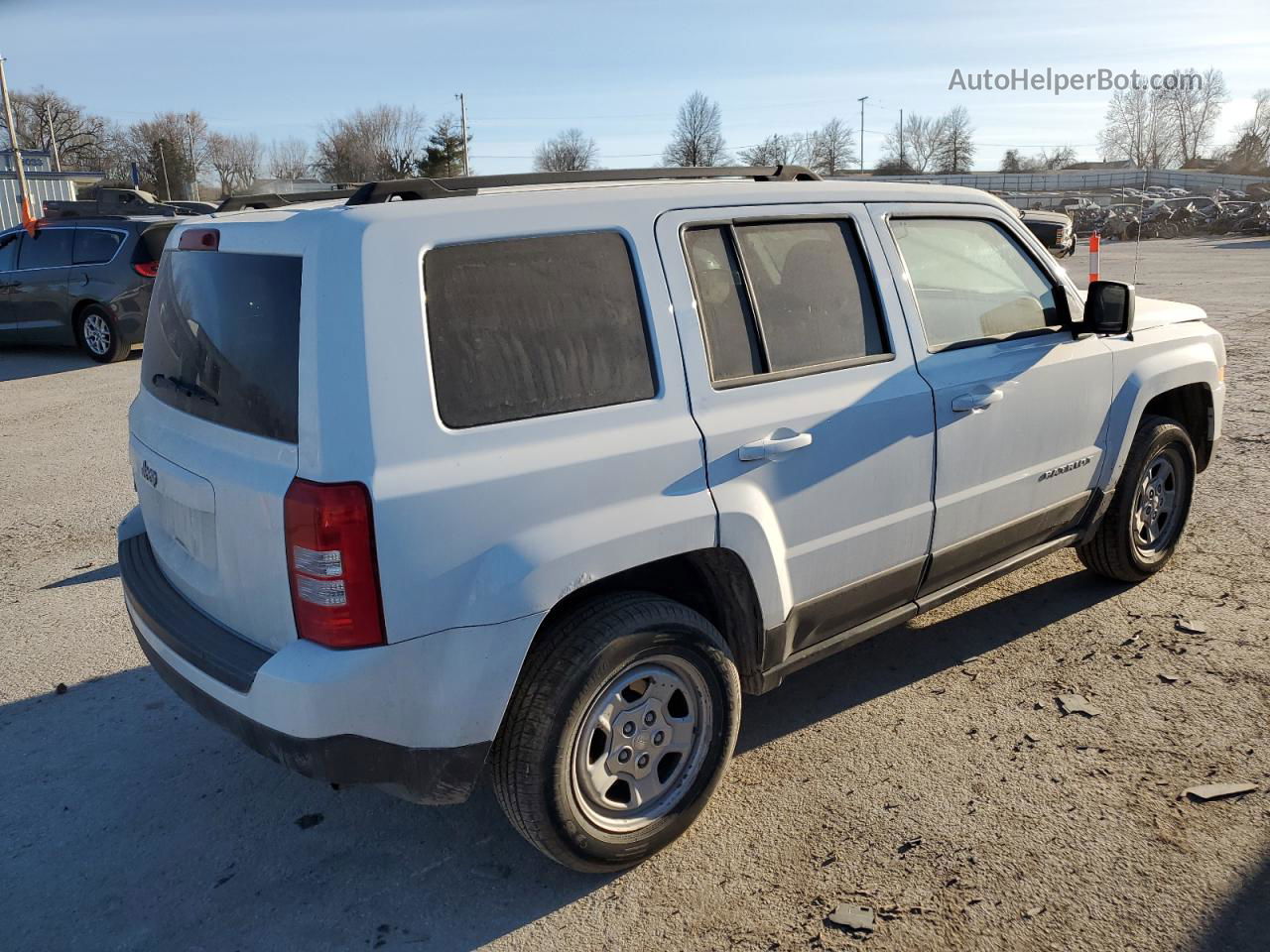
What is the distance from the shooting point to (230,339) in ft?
9.57

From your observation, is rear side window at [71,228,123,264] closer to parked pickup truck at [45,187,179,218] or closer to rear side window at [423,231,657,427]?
parked pickup truck at [45,187,179,218]

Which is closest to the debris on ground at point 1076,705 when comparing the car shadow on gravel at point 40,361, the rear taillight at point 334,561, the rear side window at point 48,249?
the rear taillight at point 334,561

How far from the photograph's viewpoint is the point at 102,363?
12789 millimetres

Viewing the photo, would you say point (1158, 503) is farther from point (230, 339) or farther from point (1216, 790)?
point (230, 339)

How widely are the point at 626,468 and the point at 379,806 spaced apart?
1558 mm

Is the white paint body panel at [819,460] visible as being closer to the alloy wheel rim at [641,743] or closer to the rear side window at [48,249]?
the alloy wheel rim at [641,743]

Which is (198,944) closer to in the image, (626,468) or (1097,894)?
(626,468)

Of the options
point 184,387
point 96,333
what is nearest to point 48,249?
point 96,333

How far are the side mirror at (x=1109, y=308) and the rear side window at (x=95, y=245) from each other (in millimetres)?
11912

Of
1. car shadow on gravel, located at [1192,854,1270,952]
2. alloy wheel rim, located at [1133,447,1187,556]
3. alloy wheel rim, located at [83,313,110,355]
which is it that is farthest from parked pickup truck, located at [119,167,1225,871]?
alloy wheel rim, located at [83,313,110,355]

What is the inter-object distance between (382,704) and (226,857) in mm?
1091

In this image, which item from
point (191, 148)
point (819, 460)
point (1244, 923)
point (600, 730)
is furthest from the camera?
point (191, 148)

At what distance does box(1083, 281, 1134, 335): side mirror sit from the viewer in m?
4.16

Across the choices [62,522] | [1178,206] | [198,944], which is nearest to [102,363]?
[62,522]
